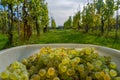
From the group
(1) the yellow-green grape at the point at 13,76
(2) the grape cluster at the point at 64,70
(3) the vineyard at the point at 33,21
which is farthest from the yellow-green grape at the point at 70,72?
(3) the vineyard at the point at 33,21

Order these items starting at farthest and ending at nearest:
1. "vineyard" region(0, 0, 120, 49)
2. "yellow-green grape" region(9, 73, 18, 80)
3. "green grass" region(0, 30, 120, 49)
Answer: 1. "green grass" region(0, 30, 120, 49)
2. "vineyard" region(0, 0, 120, 49)
3. "yellow-green grape" region(9, 73, 18, 80)

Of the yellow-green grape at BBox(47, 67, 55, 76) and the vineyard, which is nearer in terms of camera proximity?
the yellow-green grape at BBox(47, 67, 55, 76)

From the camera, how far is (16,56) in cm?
147

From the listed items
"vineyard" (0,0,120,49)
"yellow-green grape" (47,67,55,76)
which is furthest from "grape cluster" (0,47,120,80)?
"vineyard" (0,0,120,49)

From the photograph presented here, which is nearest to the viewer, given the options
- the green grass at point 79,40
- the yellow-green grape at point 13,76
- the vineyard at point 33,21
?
the yellow-green grape at point 13,76

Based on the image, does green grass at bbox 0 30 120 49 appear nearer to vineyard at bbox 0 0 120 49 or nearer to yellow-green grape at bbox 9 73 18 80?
vineyard at bbox 0 0 120 49

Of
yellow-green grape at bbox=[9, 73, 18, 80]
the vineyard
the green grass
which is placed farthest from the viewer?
the green grass

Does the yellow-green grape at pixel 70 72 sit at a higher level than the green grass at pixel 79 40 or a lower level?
higher

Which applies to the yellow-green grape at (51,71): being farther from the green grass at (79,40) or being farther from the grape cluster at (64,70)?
the green grass at (79,40)

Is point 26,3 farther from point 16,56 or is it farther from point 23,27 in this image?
point 16,56

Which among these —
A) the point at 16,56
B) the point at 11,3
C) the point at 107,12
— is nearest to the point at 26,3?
the point at 11,3

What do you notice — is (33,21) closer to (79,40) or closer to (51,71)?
(79,40)

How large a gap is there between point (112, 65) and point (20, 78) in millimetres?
455

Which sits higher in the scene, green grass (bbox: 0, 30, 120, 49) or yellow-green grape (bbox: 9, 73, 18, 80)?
yellow-green grape (bbox: 9, 73, 18, 80)
